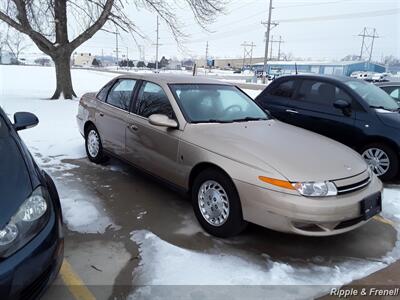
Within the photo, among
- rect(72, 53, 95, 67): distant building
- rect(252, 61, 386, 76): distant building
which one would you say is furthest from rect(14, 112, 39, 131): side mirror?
rect(72, 53, 95, 67): distant building

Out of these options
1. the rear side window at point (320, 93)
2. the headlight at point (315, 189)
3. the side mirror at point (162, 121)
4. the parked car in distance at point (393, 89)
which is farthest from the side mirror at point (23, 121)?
the parked car in distance at point (393, 89)

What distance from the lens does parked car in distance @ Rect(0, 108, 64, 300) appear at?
7.14 feet

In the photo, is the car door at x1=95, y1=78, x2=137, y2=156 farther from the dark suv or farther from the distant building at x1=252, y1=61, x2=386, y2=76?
the distant building at x1=252, y1=61, x2=386, y2=76

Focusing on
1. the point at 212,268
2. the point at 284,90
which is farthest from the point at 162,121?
the point at 284,90

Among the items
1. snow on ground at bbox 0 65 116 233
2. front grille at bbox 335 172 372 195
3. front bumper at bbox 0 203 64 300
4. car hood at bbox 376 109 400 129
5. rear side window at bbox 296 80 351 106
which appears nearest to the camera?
front bumper at bbox 0 203 64 300

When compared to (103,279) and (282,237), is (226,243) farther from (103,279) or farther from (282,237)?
(103,279)

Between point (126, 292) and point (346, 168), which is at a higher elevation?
point (346, 168)

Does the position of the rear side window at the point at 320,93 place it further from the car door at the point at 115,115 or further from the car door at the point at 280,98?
the car door at the point at 115,115

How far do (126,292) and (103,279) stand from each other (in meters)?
0.26

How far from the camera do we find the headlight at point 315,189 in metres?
3.28

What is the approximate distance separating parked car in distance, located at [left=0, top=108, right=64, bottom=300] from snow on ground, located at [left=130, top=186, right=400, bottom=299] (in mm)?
764

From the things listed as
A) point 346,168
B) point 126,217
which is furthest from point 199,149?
point 346,168

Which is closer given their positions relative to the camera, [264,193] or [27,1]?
[264,193]

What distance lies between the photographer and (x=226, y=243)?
3.72 m
